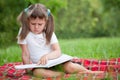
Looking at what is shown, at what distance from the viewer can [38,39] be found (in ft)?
14.2

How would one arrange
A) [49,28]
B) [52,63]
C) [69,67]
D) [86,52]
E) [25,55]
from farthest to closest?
[86,52], [49,28], [25,55], [69,67], [52,63]

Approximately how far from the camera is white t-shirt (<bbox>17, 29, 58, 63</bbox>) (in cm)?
429

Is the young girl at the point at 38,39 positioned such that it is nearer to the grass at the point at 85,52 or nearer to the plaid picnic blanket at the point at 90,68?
the plaid picnic blanket at the point at 90,68

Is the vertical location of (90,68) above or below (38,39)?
below

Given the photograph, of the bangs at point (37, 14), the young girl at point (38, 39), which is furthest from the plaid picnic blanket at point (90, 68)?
the bangs at point (37, 14)

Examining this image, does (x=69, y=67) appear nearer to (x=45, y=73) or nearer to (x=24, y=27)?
(x=45, y=73)

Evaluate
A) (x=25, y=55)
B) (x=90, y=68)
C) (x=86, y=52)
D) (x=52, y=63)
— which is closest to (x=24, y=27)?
(x=25, y=55)

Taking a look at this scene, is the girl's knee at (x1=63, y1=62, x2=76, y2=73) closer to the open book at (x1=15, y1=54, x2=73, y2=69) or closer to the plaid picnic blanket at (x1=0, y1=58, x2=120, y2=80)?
the open book at (x1=15, y1=54, x2=73, y2=69)

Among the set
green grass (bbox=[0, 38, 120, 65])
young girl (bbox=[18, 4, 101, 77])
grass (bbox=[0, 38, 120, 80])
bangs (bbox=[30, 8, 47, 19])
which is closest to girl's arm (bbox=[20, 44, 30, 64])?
young girl (bbox=[18, 4, 101, 77])

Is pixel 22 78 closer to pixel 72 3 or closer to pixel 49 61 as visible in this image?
pixel 49 61

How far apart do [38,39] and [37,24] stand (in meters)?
0.21

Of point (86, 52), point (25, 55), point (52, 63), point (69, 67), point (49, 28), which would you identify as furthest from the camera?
point (86, 52)

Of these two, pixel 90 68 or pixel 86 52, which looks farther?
pixel 86 52

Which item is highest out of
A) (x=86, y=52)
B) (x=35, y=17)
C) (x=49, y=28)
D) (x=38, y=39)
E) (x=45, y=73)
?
(x=35, y=17)
